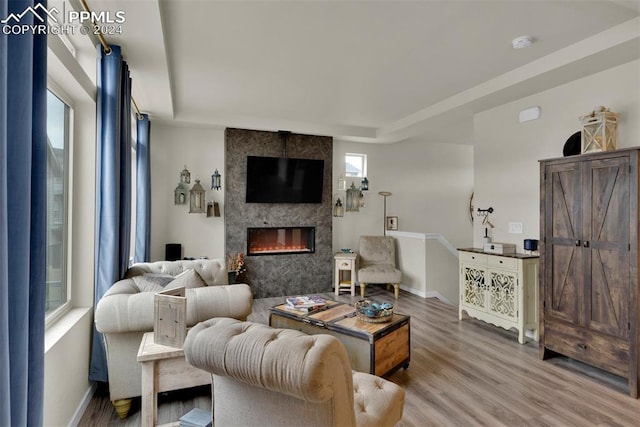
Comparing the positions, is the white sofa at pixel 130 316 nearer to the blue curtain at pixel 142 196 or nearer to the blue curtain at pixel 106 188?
the blue curtain at pixel 106 188

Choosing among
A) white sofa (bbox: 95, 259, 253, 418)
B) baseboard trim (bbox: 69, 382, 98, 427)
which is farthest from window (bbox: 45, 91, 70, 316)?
baseboard trim (bbox: 69, 382, 98, 427)

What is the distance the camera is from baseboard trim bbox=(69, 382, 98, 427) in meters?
2.14

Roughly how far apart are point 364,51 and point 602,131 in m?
2.14

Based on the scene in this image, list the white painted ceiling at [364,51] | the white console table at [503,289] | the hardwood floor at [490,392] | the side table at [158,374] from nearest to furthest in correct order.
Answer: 1. the side table at [158,374]
2. the hardwood floor at [490,392]
3. the white painted ceiling at [364,51]
4. the white console table at [503,289]

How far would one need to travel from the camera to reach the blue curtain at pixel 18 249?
0.94 meters

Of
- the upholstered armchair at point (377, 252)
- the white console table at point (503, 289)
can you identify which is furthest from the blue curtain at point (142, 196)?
the white console table at point (503, 289)

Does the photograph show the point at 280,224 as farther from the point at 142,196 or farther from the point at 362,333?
the point at 362,333

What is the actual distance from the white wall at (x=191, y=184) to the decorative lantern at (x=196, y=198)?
187mm

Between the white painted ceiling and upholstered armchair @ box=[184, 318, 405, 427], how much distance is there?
214 centimetres

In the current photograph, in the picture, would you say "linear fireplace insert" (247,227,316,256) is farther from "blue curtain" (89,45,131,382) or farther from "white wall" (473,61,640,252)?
"blue curtain" (89,45,131,382)

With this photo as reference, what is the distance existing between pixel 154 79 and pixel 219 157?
7.14 ft

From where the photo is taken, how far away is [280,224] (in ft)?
19.2

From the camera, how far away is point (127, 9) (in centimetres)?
220

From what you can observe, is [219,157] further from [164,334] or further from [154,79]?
[164,334]
